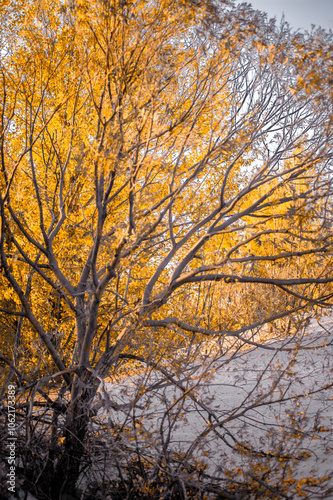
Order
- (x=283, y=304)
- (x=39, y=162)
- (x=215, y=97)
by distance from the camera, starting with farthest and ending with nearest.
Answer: (x=39, y=162), (x=283, y=304), (x=215, y=97)

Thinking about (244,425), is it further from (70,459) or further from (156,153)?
(156,153)

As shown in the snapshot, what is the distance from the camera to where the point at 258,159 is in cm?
486

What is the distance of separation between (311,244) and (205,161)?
4.91 feet

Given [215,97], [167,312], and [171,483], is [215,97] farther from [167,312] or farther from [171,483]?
[167,312]

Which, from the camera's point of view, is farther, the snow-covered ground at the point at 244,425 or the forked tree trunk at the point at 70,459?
the forked tree trunk at the point at 70,459

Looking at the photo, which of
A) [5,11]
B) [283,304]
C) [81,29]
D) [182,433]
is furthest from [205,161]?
[5,11]

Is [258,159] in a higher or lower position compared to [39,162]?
lower

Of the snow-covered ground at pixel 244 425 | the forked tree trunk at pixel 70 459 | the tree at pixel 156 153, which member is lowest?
the forked tree trunk at pixel 70 459

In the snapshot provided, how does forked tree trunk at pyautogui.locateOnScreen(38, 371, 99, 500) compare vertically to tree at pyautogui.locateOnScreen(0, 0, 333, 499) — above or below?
below

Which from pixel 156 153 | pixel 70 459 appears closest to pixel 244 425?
pixel 70 459

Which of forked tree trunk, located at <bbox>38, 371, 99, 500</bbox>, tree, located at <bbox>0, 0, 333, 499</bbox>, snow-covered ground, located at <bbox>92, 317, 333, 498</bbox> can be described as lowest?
forked tree trunk, located at <bbox>38, 371, 99, 500</bbox>

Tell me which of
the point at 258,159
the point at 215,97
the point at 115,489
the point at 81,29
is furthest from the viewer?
the point at 258,159

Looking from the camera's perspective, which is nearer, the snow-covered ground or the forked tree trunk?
the snow-covered ground

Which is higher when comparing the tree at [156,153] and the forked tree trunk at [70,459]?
the tree at [156,153]
